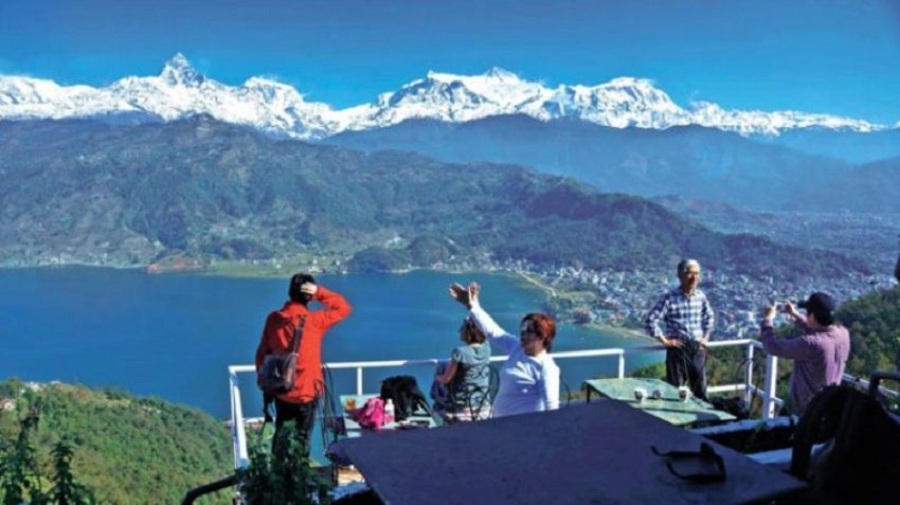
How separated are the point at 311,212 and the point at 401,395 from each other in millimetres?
138032

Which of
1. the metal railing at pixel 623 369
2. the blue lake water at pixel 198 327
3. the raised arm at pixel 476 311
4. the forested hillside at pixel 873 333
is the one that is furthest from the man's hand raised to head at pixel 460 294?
the blue lake water at pixel 198 327

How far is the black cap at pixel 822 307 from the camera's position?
388 cm

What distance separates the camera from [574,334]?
179 feet

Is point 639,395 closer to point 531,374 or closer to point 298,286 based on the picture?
point 531,374

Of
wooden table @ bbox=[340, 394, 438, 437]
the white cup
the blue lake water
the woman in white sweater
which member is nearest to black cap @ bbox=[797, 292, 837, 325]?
the white cup

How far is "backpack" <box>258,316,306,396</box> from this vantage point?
13.4ft

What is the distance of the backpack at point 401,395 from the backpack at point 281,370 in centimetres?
95

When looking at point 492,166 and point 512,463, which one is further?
point 492,166

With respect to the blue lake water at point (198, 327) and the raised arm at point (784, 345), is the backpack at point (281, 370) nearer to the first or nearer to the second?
the raised arm at point (784, 345)

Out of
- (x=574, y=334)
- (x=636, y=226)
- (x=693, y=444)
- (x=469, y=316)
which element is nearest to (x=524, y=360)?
(x=469, y=316)

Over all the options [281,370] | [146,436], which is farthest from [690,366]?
[146,436]

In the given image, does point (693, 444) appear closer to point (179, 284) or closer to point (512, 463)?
point (512, 463)

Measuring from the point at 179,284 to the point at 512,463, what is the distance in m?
103

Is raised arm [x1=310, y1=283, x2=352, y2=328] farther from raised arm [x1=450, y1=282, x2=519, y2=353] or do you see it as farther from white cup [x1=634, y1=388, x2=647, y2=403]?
white cup [x1=634, y1=388, x2=647, y2=403]
